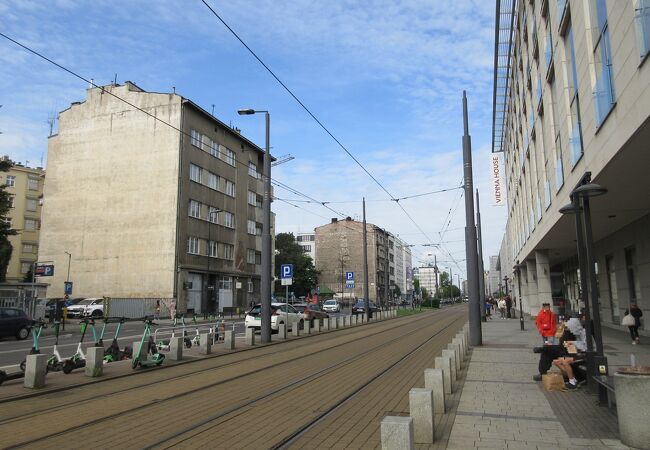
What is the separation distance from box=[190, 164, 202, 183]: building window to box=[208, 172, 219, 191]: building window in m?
1.69

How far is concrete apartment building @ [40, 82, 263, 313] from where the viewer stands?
43.9 m

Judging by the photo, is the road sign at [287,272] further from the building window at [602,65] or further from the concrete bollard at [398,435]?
the concrete bollard at [398,435]

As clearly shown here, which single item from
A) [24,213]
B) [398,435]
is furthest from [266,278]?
[24,213]

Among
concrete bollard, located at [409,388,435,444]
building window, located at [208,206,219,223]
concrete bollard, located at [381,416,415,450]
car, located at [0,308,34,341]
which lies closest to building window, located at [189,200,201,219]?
building window, located at [208,206,219,223]

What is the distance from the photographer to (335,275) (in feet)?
370

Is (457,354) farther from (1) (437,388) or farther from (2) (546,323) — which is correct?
(1) (437,388)

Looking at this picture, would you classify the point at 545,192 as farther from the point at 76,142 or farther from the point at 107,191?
the point at 76,142

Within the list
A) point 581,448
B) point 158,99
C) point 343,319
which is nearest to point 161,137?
point 158,99

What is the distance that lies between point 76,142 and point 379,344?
4116 cm

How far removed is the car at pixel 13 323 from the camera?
72.2 ft

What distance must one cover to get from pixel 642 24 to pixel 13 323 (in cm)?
2434

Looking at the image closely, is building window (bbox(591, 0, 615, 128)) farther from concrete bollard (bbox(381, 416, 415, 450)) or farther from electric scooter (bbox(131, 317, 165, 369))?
electric scooter (bbox(131, 317, 165, 369))

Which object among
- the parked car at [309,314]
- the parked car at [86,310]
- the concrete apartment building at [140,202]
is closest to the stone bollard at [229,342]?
the parked car at [309,314]

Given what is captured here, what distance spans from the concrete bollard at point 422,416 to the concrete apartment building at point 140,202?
3881 centimetres
